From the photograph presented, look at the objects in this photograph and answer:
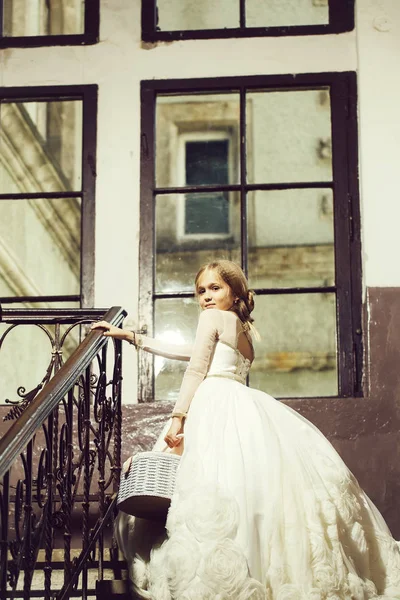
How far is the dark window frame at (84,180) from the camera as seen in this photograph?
5988mm

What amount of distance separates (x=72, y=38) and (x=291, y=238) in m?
1.84

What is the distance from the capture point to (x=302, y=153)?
6195 mm

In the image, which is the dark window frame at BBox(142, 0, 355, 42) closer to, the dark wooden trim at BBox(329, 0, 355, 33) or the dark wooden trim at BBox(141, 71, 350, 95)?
the dark wooden trim at BBox(329, 0, 355, 33)

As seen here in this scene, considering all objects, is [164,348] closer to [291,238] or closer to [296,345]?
[296,345]

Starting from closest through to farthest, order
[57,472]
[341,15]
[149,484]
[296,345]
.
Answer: [57,472] → [149,484] → [296,345] → [341,15]

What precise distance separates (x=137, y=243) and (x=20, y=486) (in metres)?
2.94

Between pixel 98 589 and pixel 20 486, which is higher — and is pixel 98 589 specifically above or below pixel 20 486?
below

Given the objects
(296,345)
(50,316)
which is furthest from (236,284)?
(296,345)

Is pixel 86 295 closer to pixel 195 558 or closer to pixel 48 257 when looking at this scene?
pixel 48 257

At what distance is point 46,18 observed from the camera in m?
6.46

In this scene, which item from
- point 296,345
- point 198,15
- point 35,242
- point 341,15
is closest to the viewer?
point 296,345

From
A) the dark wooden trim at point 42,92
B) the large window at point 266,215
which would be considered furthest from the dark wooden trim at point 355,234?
the dark wooden trim at point 42,92

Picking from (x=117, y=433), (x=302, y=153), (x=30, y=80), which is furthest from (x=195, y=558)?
(x=30, y=80)

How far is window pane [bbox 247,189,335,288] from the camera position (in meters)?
5.99
